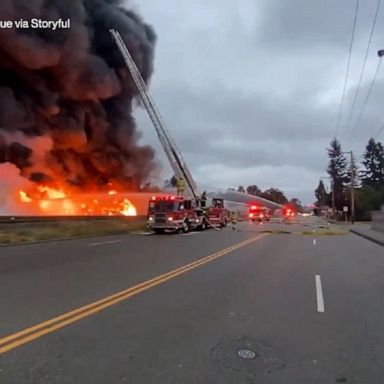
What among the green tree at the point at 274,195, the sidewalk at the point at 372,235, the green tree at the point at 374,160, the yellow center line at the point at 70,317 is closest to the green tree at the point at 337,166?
the green tree at the point at 374,160

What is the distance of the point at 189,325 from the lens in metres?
6.29

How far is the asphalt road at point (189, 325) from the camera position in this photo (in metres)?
4.52

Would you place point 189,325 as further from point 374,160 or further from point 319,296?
point 374,160

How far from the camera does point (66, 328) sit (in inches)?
235

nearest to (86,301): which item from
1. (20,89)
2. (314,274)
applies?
(314,274)

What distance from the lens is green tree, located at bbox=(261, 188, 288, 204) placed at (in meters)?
185

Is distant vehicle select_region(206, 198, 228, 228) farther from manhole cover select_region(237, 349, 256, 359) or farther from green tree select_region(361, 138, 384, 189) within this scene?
green tree select_region(361, 138, 384, 189)

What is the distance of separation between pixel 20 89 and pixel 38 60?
4299 millimetres

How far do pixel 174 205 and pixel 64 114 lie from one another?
1494 cm

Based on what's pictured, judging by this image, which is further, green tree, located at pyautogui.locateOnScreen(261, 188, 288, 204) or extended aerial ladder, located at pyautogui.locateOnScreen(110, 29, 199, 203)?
green tree, located at pyautogui.locateOnScreen(261, 188, 288, 204)

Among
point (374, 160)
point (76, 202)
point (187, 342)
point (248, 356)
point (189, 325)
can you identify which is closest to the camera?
point (248, 356)

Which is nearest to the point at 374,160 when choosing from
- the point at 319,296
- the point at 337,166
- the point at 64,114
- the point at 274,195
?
the point at 337,166

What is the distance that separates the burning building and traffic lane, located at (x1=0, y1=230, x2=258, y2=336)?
21.1 m

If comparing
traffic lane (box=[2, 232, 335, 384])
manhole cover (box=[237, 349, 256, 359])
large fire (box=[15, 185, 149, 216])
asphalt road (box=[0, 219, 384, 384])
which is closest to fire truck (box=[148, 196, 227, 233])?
large fire (box=[15, 185, 149, 216])
